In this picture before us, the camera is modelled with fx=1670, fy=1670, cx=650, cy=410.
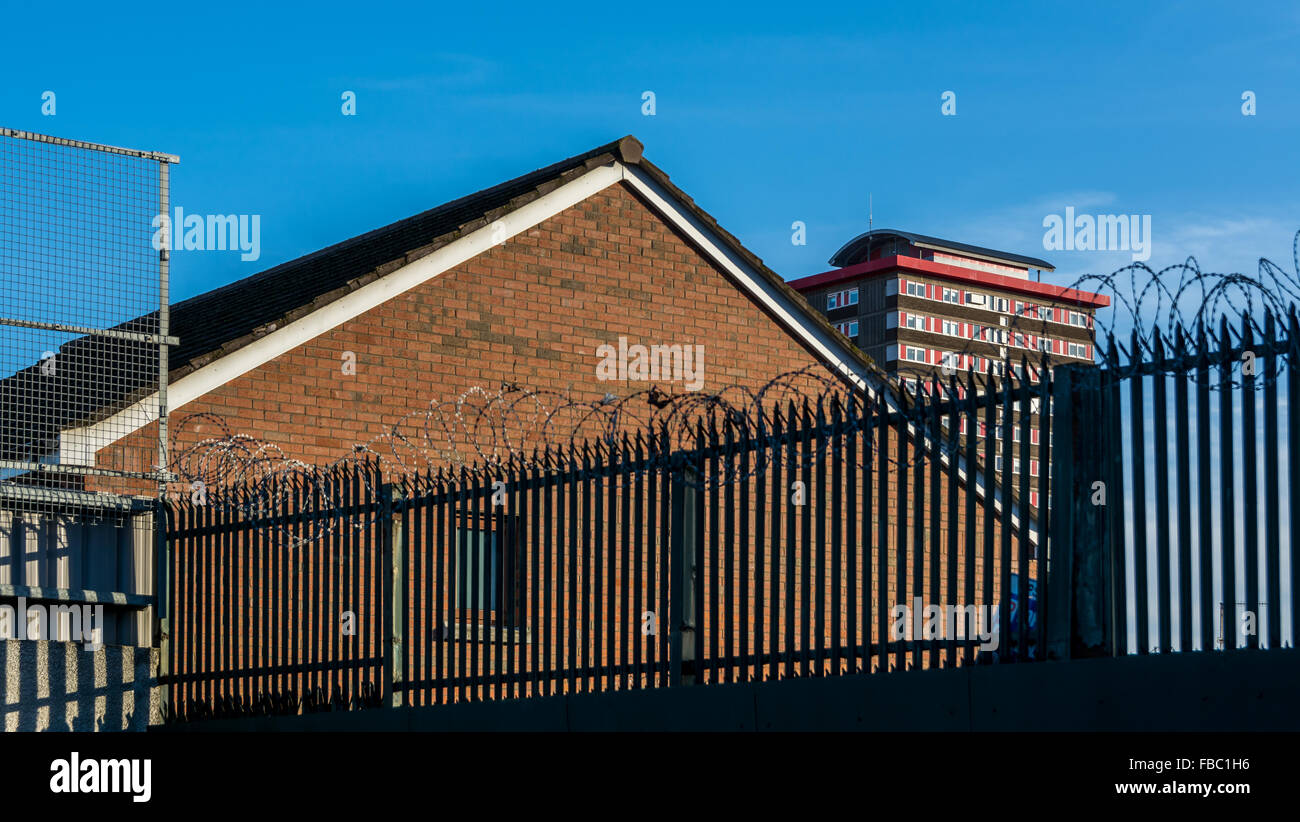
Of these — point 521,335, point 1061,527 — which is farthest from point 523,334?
point 1061,527

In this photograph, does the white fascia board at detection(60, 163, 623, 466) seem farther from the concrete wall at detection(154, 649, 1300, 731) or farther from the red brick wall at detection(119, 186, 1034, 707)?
the concrete wall at detection(154, 649, 1300, 731)

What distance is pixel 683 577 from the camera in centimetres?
898

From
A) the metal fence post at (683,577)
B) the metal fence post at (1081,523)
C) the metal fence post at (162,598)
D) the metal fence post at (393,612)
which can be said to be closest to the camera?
the metal fence post at (1081,523)

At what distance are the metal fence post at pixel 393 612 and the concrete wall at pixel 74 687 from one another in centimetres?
289

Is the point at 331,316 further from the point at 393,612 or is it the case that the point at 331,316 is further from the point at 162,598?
the point at 393,612

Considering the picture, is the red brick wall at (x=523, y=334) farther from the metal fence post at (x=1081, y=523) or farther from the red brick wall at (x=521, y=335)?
the metal fence post at (x=1081, y=523)

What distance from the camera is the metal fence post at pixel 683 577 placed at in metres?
8.87

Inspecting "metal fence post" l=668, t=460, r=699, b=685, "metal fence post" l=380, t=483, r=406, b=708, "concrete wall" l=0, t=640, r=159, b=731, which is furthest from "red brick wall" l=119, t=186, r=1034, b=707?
"metal fence post" l=668, t=460, r=699, b=685

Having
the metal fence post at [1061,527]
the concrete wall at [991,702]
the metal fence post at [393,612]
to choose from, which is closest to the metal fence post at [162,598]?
the metal fence post at [393,612]

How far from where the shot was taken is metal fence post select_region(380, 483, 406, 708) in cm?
1088

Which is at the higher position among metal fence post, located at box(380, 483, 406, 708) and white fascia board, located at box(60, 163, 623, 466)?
white fascia board, located at box(60, 163, 623, 466)

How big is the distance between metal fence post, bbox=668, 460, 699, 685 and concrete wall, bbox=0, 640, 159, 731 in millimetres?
5536
